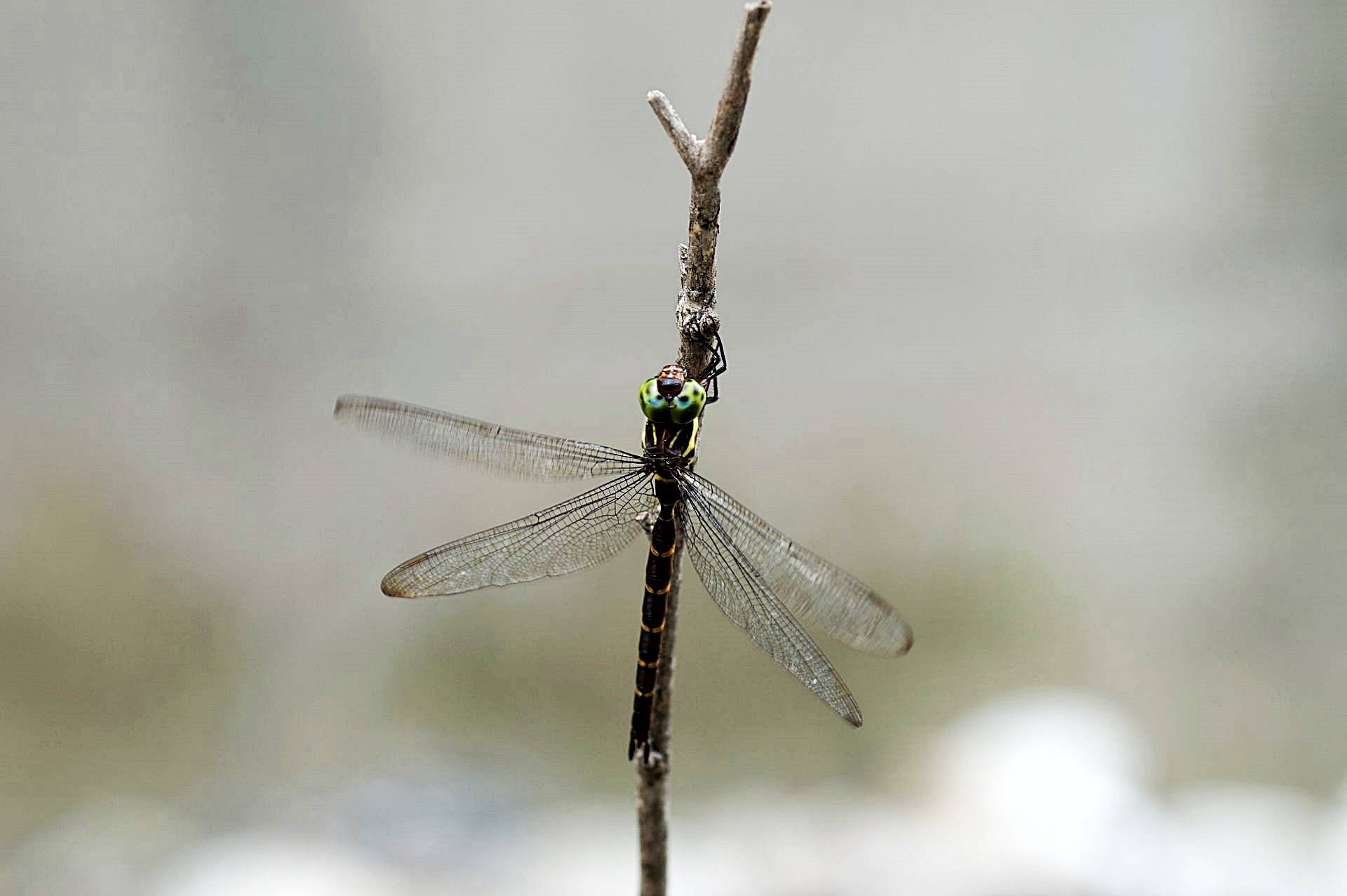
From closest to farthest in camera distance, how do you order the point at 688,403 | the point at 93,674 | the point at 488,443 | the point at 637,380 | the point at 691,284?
1. the point at 691,284
2. the point at 688,403
3. the point at 488,443
4. the point at 93,674
5. the point at 637,380

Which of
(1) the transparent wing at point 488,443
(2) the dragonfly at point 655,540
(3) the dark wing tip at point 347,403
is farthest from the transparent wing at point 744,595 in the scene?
(3) the dark wing tip at point 347,403

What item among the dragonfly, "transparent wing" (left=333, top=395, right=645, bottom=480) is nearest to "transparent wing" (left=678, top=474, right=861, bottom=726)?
the dragonfly

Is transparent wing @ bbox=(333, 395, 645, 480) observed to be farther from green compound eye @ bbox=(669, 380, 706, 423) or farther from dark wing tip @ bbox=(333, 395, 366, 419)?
green compound eye @ bbox=(669, 380, 706, 423)

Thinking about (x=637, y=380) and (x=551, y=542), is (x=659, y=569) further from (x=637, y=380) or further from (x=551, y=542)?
(x=637, y=380)

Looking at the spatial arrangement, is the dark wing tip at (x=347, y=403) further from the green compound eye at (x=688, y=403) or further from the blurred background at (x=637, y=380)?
the blurred background at (x=637, y=380)

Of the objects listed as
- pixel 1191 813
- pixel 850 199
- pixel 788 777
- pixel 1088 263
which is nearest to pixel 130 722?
pixel 788 777

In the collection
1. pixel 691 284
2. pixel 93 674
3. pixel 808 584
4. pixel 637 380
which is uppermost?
pixel 637 380

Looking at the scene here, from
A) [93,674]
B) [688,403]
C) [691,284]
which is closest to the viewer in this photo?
[691,284]

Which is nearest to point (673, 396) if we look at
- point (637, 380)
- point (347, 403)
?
point (347, 403)
